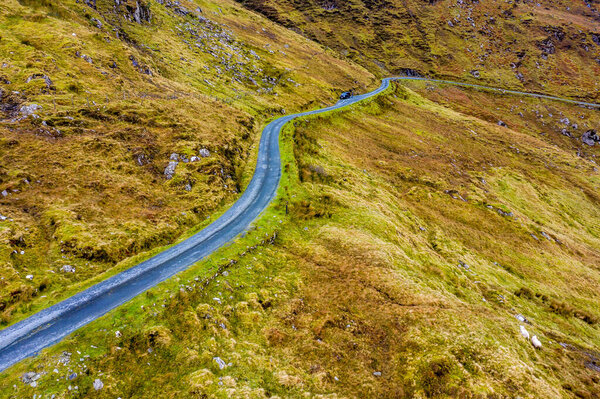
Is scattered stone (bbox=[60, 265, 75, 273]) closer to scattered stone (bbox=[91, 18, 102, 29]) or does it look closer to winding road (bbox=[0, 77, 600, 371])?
winding road (bbox=[0, 77, 600, 371])

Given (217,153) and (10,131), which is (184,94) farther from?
(10,131)

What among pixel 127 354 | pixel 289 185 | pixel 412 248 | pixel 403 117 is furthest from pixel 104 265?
pixel 403 117

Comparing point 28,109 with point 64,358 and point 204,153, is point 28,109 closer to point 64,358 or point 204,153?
point 204,153

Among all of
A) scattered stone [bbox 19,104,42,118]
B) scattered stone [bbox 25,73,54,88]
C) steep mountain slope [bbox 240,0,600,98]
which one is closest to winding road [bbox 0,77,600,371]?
scattered stone [bbox 19,104,42,118]

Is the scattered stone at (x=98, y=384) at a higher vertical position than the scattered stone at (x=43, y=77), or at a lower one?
lower

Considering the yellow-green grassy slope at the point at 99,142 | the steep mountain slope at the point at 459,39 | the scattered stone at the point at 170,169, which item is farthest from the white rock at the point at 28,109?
the steep mountain slope at the point at 459,39

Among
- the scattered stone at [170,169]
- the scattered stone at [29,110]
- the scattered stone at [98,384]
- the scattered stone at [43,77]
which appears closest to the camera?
the scattered stone at [98,384]

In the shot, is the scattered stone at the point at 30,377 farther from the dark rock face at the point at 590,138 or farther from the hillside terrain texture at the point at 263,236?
the dark rock face at the point at 590,138

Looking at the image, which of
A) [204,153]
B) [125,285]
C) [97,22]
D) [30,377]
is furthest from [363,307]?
[97,22]
